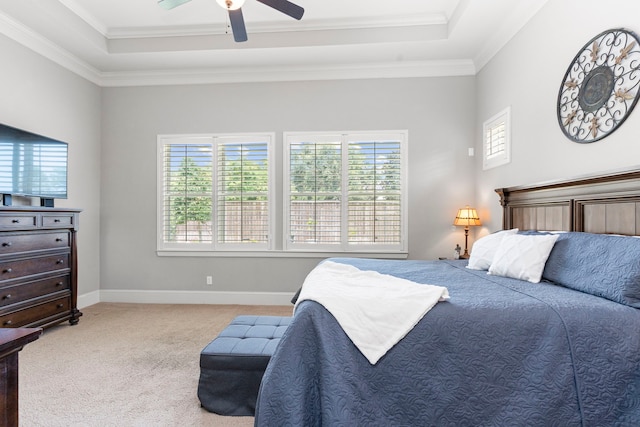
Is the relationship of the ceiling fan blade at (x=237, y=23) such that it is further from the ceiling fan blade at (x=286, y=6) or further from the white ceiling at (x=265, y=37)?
the white ceiling at (x=265, y=37)

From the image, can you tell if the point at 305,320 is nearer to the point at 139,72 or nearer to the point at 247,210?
the point at 247,210

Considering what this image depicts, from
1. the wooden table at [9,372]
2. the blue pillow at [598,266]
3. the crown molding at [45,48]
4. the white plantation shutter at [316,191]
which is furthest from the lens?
the white plantation shutter at [316,191]

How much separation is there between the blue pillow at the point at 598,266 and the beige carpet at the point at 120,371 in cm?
200

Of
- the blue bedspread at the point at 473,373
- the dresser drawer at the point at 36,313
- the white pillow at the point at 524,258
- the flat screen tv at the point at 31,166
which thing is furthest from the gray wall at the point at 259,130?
the blue bedspread at the point at 473,373

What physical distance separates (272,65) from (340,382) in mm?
3931

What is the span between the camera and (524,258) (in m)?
2.26

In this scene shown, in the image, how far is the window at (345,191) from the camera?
4.36 m

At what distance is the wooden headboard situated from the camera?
80.4 inches

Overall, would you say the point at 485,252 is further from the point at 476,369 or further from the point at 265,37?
the point at 265,37

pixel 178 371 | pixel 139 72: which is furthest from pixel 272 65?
pixel 178 371

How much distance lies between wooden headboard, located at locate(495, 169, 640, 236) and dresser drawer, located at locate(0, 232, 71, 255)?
178 inches

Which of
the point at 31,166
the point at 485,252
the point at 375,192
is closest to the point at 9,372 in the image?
the point at 485,252

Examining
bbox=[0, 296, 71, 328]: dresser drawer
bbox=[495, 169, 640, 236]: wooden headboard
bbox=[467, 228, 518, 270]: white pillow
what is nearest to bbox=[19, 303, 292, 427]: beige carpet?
bbox=[0, 296, 71, 328]: dresser drawer

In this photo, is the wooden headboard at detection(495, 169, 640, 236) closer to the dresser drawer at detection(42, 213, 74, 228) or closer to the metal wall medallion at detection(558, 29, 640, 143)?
the metal wall medallion at detection(558, 29, 640, 143)
